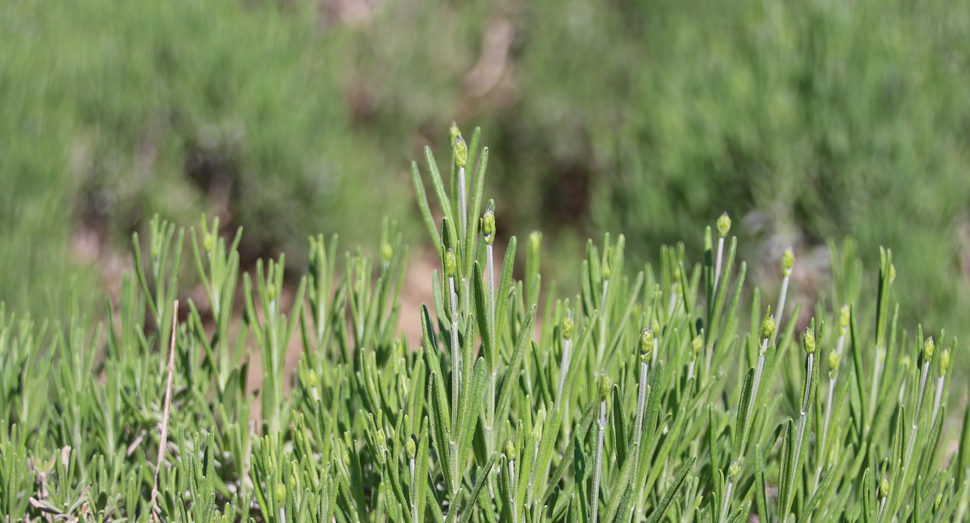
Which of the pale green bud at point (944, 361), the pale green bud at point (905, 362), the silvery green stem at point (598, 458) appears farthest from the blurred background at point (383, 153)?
the silvery green stem at point (598, 458)

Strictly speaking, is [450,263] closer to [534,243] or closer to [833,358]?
[534,243]

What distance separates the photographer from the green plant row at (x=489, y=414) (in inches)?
32.6

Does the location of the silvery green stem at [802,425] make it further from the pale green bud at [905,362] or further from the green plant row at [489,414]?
the pale green bud at [905,362]

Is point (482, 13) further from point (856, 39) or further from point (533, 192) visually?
point (856, 39)

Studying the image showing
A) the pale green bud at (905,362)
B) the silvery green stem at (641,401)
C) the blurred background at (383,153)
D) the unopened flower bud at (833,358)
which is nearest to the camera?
the silvery green stem at (641,401)

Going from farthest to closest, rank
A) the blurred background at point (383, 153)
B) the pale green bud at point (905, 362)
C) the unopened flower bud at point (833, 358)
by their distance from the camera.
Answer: the blurred background at point (383, 153), the pale green bud at point (905, 362), the unopened flower bud at point (833, 358)

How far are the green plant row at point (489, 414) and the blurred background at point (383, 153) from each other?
168cm

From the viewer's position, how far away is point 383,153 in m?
4.95

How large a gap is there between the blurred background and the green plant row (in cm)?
168

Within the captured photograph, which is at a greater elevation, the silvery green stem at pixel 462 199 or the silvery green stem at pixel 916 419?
the silvery green stem at pixel 462 199

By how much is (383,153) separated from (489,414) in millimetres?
4194

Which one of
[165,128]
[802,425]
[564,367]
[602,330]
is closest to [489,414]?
[564,367]

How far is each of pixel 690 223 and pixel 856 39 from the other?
944mm

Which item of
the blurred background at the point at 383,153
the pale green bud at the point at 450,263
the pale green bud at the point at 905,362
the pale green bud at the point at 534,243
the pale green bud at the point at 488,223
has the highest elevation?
the blurred background at the point at 383,153
